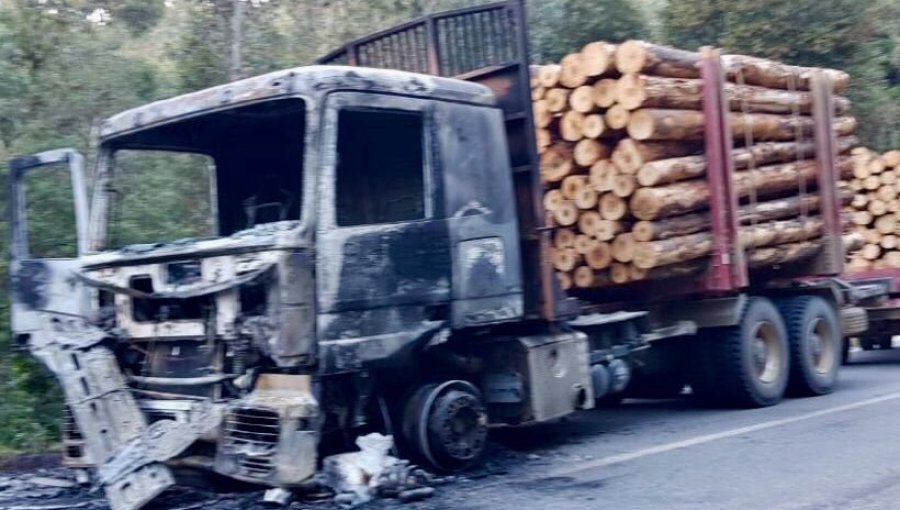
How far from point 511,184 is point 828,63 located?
15.0m

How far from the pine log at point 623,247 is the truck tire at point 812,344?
260 centimetres

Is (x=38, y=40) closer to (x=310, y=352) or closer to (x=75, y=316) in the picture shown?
(x=75, y=316)

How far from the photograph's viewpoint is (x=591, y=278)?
10422 millimetres

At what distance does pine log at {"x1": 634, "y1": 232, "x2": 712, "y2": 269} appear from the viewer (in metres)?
9.89

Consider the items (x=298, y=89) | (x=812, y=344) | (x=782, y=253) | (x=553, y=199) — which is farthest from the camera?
(x=812, y=344)

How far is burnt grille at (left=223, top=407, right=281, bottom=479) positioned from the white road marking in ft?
6.91

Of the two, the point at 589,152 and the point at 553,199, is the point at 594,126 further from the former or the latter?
the point at 553,199

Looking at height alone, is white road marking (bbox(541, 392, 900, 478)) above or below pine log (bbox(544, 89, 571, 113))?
below

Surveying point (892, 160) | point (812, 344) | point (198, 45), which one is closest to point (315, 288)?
point (812, 344)

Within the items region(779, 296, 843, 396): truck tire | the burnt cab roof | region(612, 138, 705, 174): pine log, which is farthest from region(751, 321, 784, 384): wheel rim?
the burnt cab roof

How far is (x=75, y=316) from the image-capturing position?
815 cm

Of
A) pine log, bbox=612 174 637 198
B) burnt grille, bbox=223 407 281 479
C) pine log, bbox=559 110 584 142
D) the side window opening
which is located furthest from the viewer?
pine log, bbox=559 110 584 142

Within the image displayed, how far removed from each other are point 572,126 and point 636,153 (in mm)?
675

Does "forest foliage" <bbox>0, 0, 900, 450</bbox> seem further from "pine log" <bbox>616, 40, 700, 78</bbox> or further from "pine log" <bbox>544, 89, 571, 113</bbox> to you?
"pine log" <bbox>616, 40, 700, 78</bbox>
